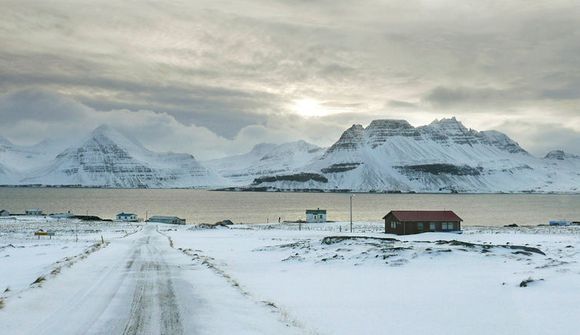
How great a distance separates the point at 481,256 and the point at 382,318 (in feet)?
53.9

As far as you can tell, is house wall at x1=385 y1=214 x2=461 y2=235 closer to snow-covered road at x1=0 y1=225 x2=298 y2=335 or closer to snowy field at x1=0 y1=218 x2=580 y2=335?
snowy field at x1=0 y1=218 x2=580 y2=335

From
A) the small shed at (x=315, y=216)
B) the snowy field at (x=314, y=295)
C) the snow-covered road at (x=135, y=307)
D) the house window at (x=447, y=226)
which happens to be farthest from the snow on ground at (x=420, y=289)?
the small shed at (x=315, y=216)

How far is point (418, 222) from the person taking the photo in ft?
257

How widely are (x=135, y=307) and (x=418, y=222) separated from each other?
2479 inches

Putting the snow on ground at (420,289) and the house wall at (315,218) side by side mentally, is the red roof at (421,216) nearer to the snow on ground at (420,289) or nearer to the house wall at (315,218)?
the snow on ground at (420,289)

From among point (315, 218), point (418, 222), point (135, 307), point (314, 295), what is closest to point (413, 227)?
point (418, 222)

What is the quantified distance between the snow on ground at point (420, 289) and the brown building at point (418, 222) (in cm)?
3827

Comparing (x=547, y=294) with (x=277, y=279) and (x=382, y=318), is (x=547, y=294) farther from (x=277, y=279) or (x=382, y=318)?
(x=277, y=279)

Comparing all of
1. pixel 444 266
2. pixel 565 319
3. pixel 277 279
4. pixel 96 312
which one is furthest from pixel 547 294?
pixel 96 312

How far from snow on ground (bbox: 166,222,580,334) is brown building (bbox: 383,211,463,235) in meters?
38.3

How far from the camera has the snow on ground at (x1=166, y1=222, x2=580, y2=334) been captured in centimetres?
1856

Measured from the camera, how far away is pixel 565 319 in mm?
18219

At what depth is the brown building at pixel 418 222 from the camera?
256 ft

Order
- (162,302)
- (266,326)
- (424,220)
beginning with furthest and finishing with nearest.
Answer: (424,220) < (162,302) < (266,326)
